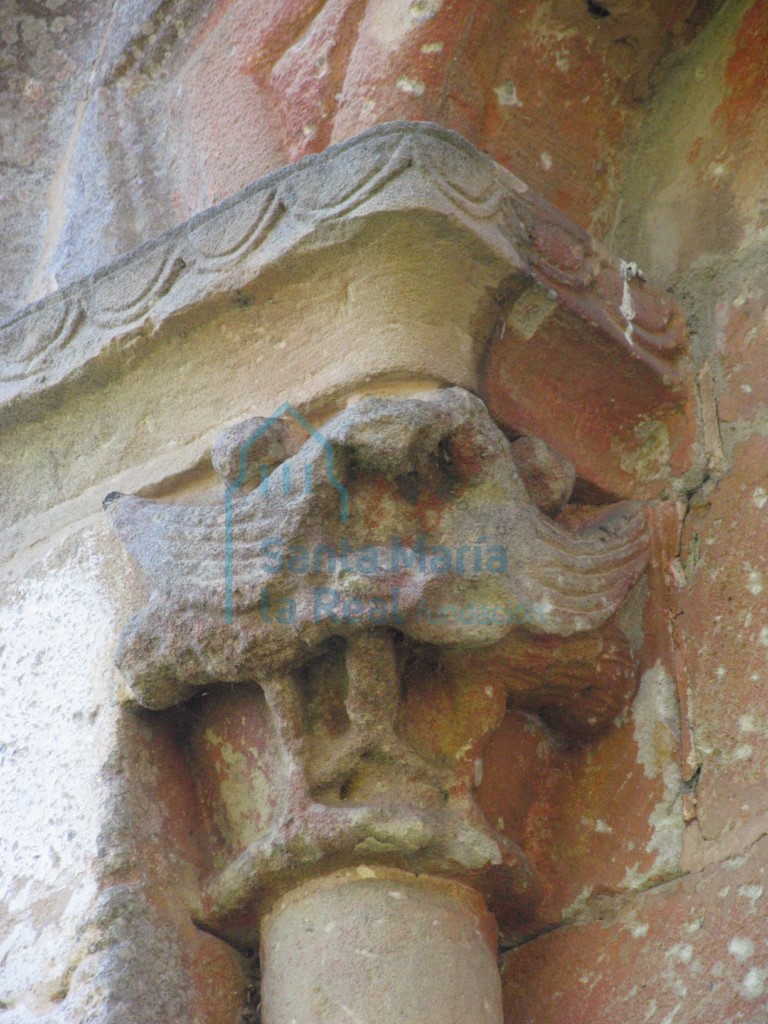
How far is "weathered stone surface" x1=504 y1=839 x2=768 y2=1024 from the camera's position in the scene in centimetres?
154

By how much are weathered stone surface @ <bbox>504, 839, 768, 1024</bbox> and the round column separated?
0.09 metres

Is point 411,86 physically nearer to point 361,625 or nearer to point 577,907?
point 361,625

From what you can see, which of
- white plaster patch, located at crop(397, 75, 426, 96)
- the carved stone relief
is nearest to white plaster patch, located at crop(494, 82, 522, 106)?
white plaster patch, located at crop(397, 75, 426, 96)

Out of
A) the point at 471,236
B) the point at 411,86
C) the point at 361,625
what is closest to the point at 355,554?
the point at 361,625

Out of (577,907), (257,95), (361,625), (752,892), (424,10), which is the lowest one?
(577,907)

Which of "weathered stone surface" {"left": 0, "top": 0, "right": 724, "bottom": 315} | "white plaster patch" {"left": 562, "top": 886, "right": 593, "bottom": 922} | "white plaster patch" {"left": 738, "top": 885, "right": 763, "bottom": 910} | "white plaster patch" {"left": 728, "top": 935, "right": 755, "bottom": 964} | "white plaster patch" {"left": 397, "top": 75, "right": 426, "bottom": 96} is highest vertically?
"white plaster patch" {"left": 397, "top": 75, "right": 426, "bottom": 96}

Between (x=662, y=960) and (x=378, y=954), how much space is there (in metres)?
0.30

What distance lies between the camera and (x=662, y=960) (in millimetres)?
1606

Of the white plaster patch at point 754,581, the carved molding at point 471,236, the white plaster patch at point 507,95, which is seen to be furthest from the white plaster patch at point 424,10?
the white plaster patch at point 754,581

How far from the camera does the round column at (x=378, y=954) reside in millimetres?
1509

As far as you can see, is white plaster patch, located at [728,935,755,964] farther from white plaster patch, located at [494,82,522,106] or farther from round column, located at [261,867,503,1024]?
white plaster patch, located at [494,82,522,106]

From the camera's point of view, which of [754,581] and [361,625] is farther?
[754,581]

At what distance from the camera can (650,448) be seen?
1.95 metres

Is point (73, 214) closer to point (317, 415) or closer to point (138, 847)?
point (317, 415)
